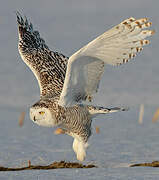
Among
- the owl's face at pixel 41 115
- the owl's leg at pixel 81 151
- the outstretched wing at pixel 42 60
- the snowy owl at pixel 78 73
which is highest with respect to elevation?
the outstretched wing at pixel 42 60

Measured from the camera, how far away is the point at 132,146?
969 cm

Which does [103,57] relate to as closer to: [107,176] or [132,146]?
[107,176]

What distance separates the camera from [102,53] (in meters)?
6.90

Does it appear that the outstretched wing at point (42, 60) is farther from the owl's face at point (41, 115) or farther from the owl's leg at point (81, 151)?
the owl's leg at point (81, 151)

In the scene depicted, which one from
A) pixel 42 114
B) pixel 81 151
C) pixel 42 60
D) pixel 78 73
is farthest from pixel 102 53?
pixel 42 60

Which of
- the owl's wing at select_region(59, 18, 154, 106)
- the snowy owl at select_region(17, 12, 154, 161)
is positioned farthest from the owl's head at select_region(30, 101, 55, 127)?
the owl's wing at select_region(59, 18, 154, 106)

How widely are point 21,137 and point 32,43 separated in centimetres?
272

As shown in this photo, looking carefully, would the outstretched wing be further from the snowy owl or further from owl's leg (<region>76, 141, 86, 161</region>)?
owl's leg (<region>76, 141, 86, 161</region>)

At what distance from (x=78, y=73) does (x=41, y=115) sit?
0.90 m

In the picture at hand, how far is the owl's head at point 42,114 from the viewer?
7499 mm

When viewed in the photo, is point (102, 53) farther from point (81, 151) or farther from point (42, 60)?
point (42, 60)

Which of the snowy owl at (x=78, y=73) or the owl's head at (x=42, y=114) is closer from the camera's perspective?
the snowy owl at (x=78, y=73)

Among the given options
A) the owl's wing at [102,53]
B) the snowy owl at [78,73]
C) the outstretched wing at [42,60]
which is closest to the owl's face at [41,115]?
the snowy owl at [78,73]

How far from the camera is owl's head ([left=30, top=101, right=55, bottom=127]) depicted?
24.6ft
